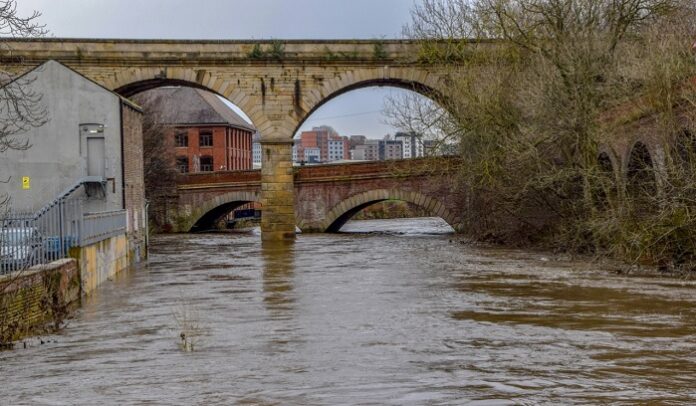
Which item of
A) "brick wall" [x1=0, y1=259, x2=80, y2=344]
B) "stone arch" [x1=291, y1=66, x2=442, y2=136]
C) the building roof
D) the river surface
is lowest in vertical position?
the river surface

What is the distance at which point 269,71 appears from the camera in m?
36.3

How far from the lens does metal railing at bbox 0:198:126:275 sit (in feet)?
48.4

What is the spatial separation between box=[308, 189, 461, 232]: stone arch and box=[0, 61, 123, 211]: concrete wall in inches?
689

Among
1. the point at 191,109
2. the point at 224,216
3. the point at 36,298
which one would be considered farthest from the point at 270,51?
the point at 191,109

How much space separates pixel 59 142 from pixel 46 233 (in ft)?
18.8

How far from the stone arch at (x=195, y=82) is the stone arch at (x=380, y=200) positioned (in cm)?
519

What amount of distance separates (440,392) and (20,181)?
14.3 meters

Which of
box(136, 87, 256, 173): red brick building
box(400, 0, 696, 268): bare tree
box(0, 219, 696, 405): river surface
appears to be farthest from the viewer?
box(136, 87, 256, 173): red brick building

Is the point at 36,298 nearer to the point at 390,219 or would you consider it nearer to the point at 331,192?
the point at 331,192

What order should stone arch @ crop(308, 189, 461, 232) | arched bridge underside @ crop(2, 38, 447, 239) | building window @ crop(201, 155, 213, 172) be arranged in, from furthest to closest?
building window @ crop(201, 155, 213, 172) → stone arch @ crop(308, 189, 461, 232) → arched bridge underside @ crop(2, 38, 447, 239)

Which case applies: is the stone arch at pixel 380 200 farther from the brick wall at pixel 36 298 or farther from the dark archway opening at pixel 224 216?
the brick wall at pixel 36 298

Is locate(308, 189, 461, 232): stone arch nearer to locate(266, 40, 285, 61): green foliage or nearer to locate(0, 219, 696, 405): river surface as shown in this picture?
locate(266, 40, 285, 61): green foliage

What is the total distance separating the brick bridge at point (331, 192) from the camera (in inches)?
1494

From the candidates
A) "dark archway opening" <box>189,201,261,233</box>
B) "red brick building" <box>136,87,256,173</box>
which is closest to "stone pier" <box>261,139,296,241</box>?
"dark archway opening" <box>189,201,261,233</box>
